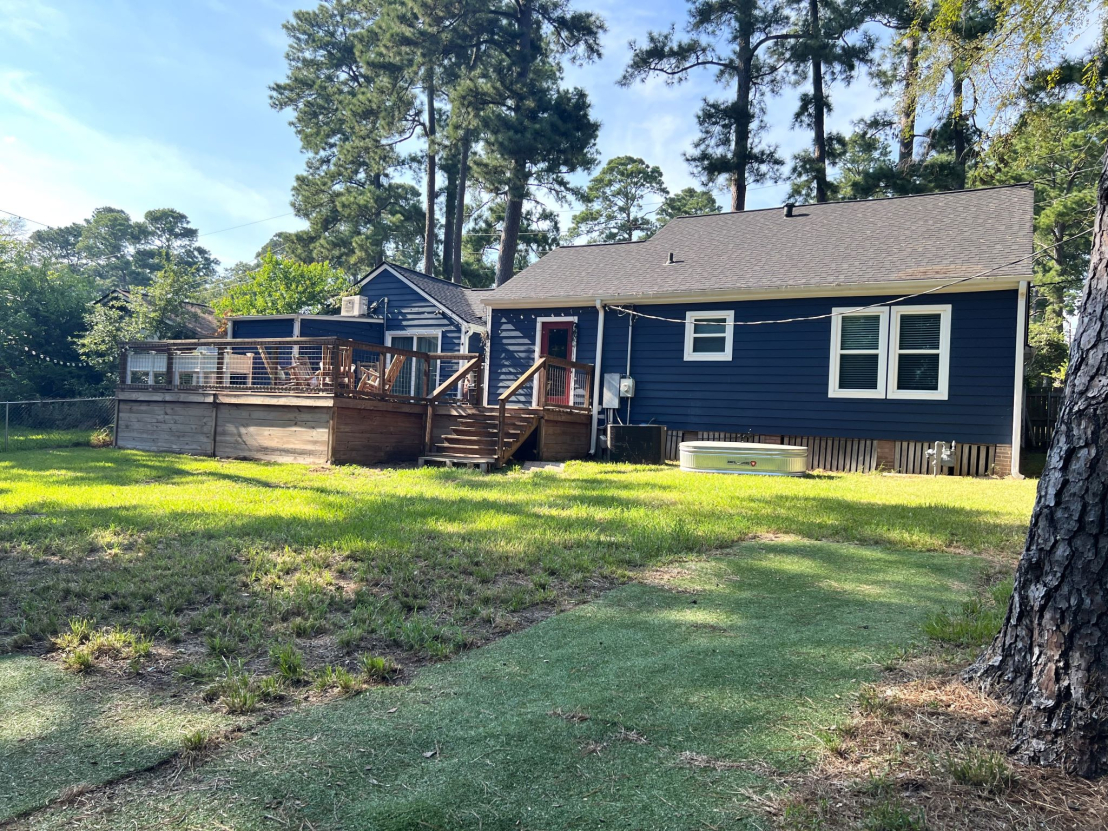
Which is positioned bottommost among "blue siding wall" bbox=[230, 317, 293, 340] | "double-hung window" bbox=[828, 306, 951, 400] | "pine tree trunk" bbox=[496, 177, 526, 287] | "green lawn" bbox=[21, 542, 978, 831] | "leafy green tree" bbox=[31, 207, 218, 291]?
"green lawn" bbox=[21, 542, 978, 831]

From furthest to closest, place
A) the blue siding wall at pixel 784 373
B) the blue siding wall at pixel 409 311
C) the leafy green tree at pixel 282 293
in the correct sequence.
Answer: the leafy green tree at pixel 282 293 < the blue siding wall at pixel 409 311 < the blue siding wall at pixel 784 373

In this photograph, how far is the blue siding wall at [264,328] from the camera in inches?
824

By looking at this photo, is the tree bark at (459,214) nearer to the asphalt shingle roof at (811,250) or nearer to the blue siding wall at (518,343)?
the asphalt shingle roof at (811,250)

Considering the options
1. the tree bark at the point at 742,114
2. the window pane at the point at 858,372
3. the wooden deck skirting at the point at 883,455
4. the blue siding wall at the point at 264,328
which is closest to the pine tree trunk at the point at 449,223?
the blue siding wall at the point at 264,328

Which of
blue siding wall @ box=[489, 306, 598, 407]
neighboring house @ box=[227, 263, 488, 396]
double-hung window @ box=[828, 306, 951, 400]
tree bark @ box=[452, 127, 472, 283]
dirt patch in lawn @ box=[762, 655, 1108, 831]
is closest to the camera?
dirt patch in lawn @ box=[762, 655, 1108, 831]

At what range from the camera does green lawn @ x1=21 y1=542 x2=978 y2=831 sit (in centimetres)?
198

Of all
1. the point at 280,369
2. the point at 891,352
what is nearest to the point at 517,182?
the point at 280,369

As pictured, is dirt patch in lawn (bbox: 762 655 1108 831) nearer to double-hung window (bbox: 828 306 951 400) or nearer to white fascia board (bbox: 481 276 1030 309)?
white fascia board (bbox: 481 276 1030 309)

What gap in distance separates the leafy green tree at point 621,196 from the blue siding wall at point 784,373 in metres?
23.0

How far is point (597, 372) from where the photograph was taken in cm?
1448

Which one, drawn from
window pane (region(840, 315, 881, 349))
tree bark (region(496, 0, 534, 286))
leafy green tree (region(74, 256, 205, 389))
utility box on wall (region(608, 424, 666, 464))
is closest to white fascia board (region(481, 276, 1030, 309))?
window pane (region(840, 315, 881, 349))

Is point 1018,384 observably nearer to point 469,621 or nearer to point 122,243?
point 469,621

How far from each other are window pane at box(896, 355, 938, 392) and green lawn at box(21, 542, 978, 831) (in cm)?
897

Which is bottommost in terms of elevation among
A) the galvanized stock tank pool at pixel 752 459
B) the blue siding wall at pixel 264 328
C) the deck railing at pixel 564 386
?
the galvanized stock tank pool at pixel 752 459
